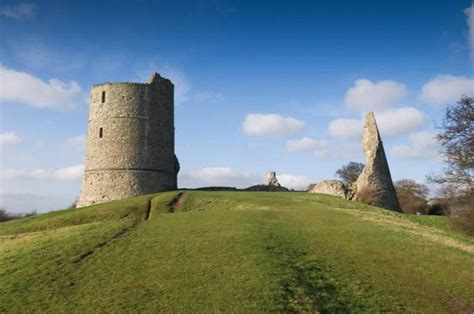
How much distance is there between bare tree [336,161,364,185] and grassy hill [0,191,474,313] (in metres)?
68.0

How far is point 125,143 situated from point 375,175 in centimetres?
2385

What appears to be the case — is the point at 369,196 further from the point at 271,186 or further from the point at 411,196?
the point at 411,196

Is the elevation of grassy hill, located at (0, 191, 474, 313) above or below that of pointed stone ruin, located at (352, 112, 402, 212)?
below

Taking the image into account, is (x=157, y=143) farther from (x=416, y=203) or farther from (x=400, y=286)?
(x=416, y=203)

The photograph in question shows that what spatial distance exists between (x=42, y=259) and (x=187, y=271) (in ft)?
19.7

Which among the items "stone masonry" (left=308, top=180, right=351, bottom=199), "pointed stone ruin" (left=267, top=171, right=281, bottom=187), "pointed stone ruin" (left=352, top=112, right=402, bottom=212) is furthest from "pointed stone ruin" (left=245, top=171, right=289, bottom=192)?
"pointed stone ruin" (left=352, top=112, right=402, bottom=212)

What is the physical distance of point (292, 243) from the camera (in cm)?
2077

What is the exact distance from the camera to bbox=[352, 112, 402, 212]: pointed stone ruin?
46.4 metres

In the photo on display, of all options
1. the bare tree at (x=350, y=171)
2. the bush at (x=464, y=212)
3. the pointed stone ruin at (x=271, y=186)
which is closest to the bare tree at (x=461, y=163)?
the bush at (x=464, y=212)

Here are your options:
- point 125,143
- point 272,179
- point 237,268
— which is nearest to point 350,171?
point 272,179

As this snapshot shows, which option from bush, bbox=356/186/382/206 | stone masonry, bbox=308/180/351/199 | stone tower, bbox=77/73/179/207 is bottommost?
bush, bbox=356/186/382/206

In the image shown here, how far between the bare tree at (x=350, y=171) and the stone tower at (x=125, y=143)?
54.2 m

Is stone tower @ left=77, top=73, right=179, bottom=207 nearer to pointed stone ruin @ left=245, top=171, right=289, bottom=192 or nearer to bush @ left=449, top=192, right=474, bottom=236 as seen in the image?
pointed stone ruin @ left=245, top=171, right=289, bottom=192

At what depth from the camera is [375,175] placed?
154 ft
